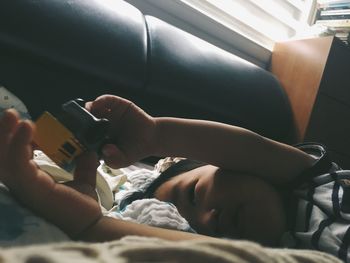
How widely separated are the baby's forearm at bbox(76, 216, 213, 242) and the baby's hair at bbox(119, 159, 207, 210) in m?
0.28

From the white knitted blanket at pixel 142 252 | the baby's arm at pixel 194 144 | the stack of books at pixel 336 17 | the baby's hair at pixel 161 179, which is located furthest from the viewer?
the stack of books at pixel 336 17

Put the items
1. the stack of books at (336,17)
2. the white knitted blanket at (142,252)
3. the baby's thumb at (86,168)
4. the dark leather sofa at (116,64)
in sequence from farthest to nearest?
the stack of books at (336,17) → the dark leather sofa at (116,64) → the baby's thumb at (86,168) → the white knitted blanket at (142,252)

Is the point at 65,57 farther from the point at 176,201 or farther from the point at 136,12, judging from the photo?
the point at 176,201

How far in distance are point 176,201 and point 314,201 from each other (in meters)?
0.28

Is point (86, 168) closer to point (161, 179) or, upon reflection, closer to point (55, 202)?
point (55, 202)

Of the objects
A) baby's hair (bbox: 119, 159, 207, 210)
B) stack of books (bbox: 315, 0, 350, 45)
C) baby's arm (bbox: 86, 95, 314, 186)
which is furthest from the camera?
stack of books (bbox: 315, 0, 350, 45)

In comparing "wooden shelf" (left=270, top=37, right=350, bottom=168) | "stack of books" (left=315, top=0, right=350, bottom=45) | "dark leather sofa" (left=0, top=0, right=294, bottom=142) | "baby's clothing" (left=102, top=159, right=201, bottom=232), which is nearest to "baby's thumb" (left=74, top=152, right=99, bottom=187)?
"baby's clothing" (left=102, top=159, right=201, bottom=232)

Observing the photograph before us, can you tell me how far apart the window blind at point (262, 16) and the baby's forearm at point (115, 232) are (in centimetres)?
142

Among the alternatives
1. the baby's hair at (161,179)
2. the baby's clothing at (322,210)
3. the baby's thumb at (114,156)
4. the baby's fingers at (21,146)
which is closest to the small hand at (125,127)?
the baby's thumb at (114,156)

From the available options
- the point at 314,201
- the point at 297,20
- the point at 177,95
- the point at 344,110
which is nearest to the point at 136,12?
the point at 177,95

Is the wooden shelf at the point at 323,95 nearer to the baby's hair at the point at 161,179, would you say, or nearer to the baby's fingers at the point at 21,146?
the baby's hair at the point at 161,179

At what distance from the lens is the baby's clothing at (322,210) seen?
26.0 inches

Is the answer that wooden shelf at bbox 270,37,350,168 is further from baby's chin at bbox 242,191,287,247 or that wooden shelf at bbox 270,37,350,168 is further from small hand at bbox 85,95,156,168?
small hand at bbox 85,95,156,168

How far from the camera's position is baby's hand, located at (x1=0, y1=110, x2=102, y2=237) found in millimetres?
451
